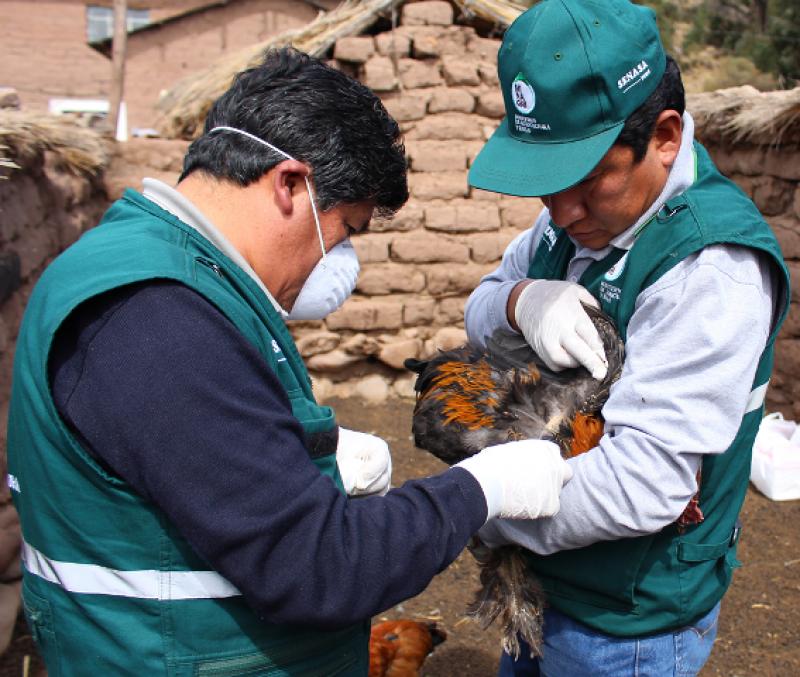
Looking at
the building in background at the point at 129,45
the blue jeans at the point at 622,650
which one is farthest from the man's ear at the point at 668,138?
the building in background at the point at 129,45

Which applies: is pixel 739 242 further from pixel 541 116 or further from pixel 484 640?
pixel 484 640

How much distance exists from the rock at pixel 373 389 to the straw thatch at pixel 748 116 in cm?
366

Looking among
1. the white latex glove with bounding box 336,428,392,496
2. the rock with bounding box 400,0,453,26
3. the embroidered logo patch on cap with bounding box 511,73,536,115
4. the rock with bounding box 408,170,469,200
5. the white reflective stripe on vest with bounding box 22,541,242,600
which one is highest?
the rock with bounding box 400,0,453,26

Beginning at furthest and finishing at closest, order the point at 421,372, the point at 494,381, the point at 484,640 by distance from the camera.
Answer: the point at 484,640 < the point at 421,372 < the point at 494,381

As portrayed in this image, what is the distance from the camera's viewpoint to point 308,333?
723cm

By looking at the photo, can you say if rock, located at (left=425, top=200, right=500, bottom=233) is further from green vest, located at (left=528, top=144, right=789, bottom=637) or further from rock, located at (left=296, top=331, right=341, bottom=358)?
green vest, located at (left=528, top=144, right=789, bottom=637)

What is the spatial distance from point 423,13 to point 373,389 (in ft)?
11.3

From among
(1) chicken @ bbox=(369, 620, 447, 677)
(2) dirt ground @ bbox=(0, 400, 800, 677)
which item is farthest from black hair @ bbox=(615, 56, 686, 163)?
(2) dirt ground @ bbox=(0, 400, 800, 677)

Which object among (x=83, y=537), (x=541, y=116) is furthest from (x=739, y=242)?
(x=83, y=537)

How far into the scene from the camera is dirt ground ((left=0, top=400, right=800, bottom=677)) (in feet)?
13.3

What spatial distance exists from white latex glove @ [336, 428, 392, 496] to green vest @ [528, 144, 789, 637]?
1.65 ft

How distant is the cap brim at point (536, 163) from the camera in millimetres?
1766

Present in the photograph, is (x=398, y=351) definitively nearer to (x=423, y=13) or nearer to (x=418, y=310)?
(x=418, y=310)

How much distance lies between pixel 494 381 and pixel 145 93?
66.4 ft
